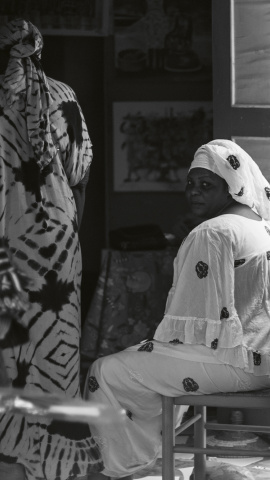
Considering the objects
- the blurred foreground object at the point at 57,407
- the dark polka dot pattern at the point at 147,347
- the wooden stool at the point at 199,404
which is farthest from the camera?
the dark polka dot pattern at the point at 147,347

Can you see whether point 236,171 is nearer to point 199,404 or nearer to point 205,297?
point 205,297

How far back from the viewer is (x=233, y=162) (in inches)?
147

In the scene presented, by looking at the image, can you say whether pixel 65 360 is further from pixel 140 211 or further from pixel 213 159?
pixel 140 211

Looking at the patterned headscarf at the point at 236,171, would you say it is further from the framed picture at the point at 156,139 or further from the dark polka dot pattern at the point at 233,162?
the framed picture at the point at 156,139

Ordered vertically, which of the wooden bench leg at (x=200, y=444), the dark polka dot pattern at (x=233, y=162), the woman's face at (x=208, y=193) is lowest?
the wooden bench leg at (x=200, y=444)

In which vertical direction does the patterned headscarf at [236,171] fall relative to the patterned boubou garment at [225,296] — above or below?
above

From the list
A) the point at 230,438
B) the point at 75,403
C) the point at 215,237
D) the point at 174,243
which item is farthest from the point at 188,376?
the point at 174,243

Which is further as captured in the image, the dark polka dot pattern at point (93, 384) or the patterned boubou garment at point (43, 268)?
the patterned boubou garment at point (43, 268)

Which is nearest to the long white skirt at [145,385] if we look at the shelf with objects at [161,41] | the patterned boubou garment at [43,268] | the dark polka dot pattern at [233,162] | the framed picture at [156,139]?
the patterned boubou garment at [43,268]

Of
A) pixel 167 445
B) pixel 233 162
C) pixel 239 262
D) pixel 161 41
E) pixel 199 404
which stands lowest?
pixel 167 445

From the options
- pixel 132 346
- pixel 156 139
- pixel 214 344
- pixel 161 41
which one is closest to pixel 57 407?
pixel 214 344

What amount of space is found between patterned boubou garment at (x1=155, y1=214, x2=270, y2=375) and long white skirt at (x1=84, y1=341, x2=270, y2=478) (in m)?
0.05

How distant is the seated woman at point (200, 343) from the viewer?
3439mm

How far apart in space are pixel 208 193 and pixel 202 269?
1.29 ft
